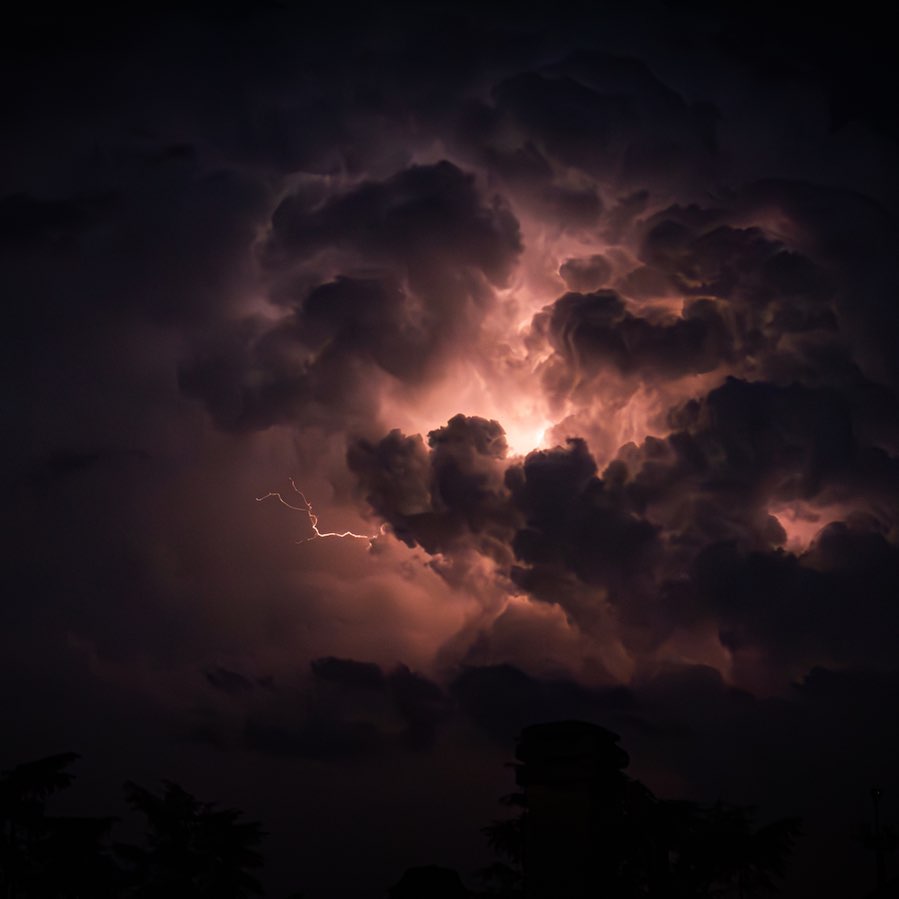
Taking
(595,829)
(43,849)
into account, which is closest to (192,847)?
(43,849)

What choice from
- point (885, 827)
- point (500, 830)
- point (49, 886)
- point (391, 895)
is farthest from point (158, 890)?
point (885, 827)

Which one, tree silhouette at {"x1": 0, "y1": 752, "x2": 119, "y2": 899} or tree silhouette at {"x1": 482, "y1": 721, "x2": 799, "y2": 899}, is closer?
tree silhouette at {"x1": 482, "y1": 721, "x2": 799, "y2": 899}

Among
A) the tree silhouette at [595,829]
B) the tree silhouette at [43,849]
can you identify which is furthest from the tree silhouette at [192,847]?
the tree silhouette at [595,829]

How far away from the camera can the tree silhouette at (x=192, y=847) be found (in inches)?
898

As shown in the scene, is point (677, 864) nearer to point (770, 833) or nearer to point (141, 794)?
point (770, 833)

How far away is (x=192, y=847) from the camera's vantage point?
2333 cm

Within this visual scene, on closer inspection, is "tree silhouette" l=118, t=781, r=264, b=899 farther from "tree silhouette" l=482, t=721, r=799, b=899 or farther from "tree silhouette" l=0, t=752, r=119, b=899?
"tree silhouette" l=482, t=721, r=799, b=899

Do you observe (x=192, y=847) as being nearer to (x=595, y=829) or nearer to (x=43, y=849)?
(x=43, y=849)

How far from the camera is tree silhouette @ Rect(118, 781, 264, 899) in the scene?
22.8 m

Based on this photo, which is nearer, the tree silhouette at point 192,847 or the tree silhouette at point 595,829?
the tree silhouette at point 595,829

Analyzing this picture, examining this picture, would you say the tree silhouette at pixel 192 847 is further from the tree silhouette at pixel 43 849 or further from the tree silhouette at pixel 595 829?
the tree silhouette at pixel 595 829

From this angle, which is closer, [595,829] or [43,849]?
[595,829]

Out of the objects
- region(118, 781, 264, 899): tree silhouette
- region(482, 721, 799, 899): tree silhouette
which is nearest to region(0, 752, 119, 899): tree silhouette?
region(118, 781, 264, 899): tree silhouette

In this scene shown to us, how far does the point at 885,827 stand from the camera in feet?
148
